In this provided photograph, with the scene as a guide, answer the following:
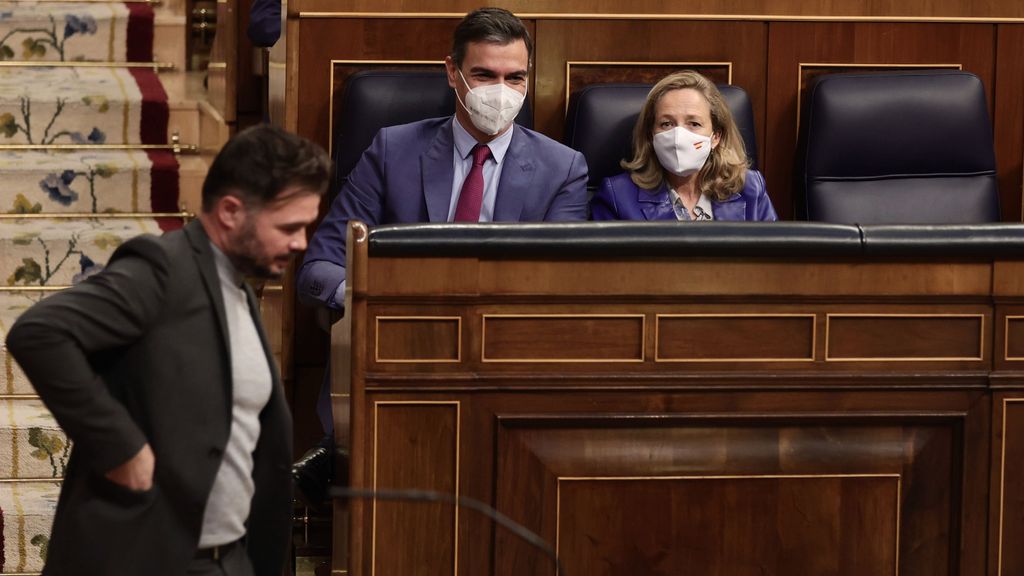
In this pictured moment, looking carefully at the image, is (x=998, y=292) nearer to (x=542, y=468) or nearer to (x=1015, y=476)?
(x=1015, y=476)

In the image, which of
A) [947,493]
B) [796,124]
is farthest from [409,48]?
[947,493]

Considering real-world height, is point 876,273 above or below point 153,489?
above

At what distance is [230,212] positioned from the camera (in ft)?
3.81

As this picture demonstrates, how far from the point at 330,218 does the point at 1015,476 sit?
2.79 ft

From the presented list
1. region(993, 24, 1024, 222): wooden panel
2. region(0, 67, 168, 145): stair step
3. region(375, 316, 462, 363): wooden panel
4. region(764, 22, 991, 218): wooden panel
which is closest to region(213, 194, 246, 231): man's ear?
region(375, 316, 462, 363): wooden panel

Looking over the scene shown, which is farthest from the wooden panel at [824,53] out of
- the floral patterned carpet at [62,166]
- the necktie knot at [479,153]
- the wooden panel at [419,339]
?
the floral patterned carpet at [62,166]

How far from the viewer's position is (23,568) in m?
2.05

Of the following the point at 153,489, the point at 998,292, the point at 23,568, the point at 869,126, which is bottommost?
the point at 23,568

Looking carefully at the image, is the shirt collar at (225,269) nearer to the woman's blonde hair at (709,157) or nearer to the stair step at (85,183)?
the woman's blonde hair at (709,157)

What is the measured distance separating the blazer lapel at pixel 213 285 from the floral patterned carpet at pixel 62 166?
3.52 ft

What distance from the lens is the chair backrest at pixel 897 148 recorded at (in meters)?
2.17

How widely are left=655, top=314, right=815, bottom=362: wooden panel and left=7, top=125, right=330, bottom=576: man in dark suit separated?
1.50 ft

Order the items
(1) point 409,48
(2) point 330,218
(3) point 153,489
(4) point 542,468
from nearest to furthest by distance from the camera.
Answer: (3) point 153,489, (4) point 542,468, (2) point 330,218, (1) point 409,48

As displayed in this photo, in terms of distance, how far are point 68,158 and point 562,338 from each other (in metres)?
1.46
